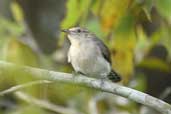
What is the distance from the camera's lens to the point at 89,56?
182 inches

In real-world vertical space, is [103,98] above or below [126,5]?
below

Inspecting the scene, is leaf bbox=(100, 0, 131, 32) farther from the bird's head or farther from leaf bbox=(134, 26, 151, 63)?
leaf bbox=(134, 26, 151, 63)

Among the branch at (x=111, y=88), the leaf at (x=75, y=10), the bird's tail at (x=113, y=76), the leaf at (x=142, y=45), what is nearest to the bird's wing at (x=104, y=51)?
A: the bird's tail at (x=113, y=76)

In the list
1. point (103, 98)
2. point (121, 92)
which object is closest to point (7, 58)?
point (121, 92)

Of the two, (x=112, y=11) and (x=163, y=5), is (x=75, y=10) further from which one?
(x=163, y=5)

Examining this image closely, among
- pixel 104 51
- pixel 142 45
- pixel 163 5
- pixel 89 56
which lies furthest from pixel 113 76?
pixel 163 5

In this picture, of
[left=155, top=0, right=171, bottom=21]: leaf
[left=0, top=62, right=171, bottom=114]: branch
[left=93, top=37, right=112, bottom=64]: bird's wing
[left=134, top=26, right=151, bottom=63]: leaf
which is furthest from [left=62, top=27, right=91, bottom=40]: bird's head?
[left=155, top=0, right=171, bottom=21]: leaf

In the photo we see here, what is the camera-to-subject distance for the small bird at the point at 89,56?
4591 millimetres

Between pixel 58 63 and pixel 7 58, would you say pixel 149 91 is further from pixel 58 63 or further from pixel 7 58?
pixel 7 58

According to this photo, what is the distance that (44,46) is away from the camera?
7855 millimetres

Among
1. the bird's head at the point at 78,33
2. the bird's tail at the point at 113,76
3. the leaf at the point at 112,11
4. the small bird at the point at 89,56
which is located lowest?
the bird's tail at the point at 113,76

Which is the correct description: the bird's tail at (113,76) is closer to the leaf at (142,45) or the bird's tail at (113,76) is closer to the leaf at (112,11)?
the leaf at (142,45)

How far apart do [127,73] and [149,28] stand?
2607 millimetres

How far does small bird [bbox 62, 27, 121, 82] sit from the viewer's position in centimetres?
459
